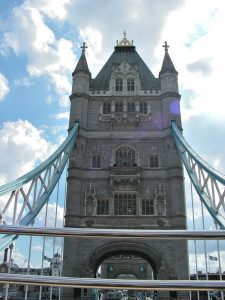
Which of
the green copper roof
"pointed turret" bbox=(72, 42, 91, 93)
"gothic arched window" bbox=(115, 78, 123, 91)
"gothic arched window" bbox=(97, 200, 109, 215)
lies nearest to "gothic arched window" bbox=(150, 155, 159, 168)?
"gothic arched window" bbox=(97, 200, 109, 215)

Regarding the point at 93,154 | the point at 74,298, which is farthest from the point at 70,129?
the point at 74,298

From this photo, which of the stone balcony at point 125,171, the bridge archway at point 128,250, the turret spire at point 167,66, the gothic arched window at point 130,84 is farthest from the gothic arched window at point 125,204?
the turret spire at point 167,66

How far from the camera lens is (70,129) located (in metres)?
26.0

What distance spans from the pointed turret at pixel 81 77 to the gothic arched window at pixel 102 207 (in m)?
8.45

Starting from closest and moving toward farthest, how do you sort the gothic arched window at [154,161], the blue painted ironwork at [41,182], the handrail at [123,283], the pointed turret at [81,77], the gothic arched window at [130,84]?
the handrail at [123,283] < the blue painted ironwork at [41,182] < the gothic arched window at [154,161] < the pointed turret at [81,77] < the gothic arched window at [130,84]

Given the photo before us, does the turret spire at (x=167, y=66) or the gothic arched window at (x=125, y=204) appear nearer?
the gothic arched window at (x=125, y=204)

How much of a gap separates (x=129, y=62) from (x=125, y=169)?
10259mm

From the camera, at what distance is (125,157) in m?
25.2

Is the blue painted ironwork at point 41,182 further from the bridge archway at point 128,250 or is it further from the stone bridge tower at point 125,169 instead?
the bridge archway at point 128,250

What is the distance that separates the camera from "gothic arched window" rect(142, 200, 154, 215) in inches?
919

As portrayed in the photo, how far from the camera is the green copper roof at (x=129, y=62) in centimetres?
2859

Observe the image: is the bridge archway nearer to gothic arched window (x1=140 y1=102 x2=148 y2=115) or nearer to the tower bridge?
the tower bridge

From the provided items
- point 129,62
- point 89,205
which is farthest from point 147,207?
point 129,62

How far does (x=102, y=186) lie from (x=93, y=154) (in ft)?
7.83
